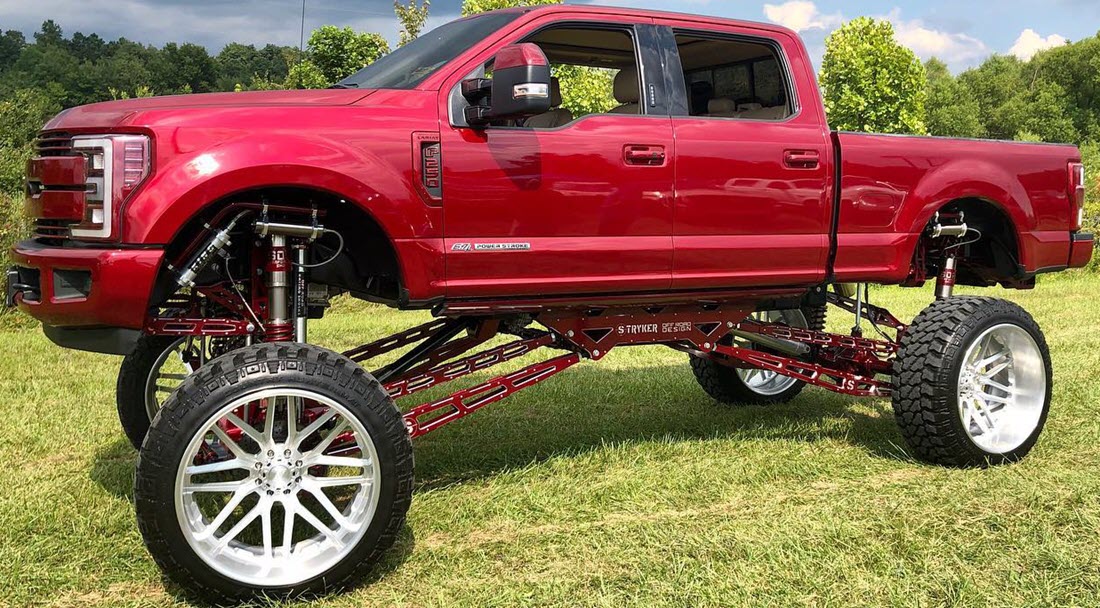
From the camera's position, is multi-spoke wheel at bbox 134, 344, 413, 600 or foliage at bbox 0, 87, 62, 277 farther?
foliage at bbox 0, 87, 62, 277

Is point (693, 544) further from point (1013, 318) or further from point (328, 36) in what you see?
point (328, 36)

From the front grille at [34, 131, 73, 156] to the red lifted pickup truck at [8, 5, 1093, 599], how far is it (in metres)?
0.03

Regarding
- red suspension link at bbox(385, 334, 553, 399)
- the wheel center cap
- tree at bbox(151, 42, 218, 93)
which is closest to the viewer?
the wheel center cap

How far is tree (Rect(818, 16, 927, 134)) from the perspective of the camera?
26188mm

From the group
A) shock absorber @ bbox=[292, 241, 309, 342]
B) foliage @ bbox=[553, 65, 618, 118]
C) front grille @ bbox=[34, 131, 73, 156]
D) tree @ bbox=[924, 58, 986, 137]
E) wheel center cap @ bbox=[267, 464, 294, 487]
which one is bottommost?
wheel center cap @ bbox=[267, 464, 294, 487]

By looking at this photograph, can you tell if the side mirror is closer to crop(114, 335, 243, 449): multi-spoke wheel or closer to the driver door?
the driver door

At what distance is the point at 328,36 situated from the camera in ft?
59.1

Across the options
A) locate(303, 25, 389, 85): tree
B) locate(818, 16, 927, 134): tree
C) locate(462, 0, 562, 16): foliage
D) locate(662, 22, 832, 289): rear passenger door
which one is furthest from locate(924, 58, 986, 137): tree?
locate(662, 22, 832, 289): rear passenger door

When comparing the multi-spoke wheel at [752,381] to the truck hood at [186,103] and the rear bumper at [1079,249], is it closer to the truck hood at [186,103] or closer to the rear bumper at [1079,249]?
the rear bumper at [1079,249]

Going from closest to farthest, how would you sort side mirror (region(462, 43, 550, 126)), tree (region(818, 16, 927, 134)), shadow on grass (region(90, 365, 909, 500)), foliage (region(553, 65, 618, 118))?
1. side mirror (region(462, 43, 550, 126))
2. shadow on grass (region(90, 365, 909, 500))
3. foliage (region(553, 65, 618, 118))
4. tree (region(818, 16, 927, 134))

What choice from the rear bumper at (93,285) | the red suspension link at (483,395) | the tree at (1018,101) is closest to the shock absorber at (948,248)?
the red suspension link at (483,395)

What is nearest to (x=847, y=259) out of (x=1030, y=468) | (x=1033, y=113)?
(x=1030, y=468)

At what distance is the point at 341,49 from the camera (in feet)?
59.7

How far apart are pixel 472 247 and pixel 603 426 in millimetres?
2290
